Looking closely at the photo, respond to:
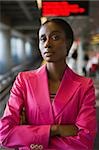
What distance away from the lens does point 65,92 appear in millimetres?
1894

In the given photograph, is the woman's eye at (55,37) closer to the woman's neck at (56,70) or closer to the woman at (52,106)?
the woman at (52,106)

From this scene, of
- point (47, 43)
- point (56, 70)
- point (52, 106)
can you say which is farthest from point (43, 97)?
point (47, 43)

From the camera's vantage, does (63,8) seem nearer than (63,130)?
No

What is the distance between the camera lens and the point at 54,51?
1878 mm

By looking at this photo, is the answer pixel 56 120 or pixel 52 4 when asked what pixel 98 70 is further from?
pixel 56 120

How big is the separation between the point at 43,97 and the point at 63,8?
5.40m

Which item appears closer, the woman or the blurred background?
the woman

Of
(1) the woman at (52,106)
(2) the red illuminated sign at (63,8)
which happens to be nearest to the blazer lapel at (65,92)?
(1) the woman at (52,106)

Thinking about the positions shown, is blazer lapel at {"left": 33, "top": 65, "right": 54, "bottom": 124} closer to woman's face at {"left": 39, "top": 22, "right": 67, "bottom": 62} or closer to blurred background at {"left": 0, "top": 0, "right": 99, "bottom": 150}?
woman's face at {"left": 39, "top": 22, "right": 67, "bottom": 62}

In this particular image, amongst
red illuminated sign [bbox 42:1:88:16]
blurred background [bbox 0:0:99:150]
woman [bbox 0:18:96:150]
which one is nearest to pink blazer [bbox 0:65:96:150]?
woman [bbox 0:18:96:150]

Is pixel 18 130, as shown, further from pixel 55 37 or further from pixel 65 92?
pixel 55 37

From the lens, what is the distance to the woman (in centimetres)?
185

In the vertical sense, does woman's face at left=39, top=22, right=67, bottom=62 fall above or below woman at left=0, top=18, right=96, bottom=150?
above

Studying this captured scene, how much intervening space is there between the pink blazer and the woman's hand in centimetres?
2
